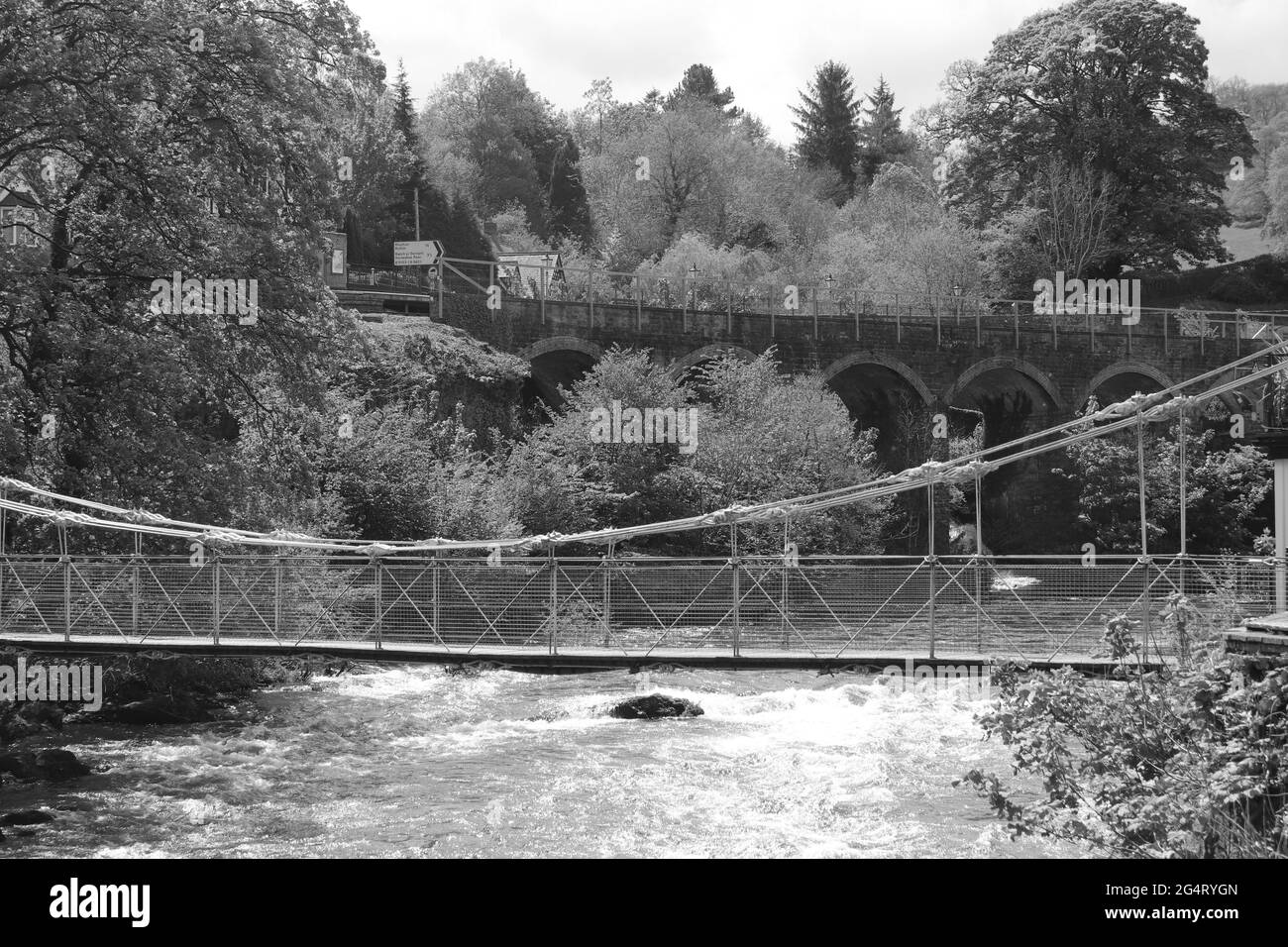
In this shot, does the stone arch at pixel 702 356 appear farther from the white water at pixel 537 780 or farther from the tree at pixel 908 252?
the white water at pixel 537 780

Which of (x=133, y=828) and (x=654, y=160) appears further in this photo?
(x=654, y=160)

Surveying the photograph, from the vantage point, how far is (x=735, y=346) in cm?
4134

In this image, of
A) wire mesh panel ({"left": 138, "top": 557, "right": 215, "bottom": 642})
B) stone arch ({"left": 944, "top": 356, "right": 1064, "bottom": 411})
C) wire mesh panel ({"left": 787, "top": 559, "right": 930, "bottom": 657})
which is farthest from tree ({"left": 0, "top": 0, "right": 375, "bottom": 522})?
stone arch ({"left": 944, "top": 356, "right": 1064, "bottom": 411})

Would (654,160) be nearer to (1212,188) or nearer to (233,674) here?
(1212,188)

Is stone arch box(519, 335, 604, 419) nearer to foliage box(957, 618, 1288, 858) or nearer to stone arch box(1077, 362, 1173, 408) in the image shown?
stone arch box(1077, 362, 1173, 408)

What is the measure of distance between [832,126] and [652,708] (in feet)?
211

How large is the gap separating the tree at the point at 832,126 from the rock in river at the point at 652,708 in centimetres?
6157

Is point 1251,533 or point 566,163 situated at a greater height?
point 566,163

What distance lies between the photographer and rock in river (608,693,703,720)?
19406 millimetres

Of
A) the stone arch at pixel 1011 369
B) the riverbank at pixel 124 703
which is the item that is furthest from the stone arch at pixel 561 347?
the riverbank at pixel 124 703

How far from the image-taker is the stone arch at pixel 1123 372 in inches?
1833

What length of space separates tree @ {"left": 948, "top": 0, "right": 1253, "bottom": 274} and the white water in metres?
35.7

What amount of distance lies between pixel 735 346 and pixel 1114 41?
72.8ft
